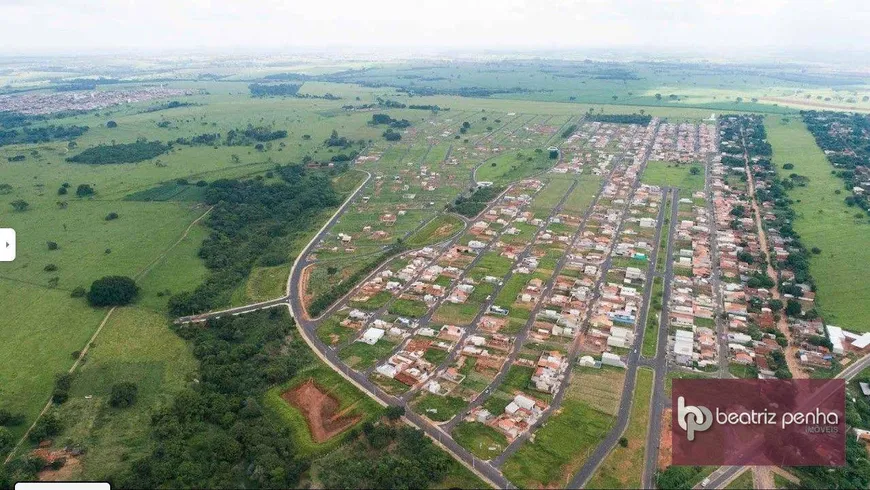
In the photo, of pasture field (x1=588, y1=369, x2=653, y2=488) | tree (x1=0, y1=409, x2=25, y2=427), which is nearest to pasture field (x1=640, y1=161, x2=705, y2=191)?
pasture field (x1=588, y1=369, x2=653, y2=488)

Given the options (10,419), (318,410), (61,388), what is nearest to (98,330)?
(61,388)

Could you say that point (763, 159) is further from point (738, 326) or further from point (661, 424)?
point (661, 424)

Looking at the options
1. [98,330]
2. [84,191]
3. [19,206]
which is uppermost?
[84,191]

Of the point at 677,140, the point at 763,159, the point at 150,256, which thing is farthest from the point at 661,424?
the point at 677,140

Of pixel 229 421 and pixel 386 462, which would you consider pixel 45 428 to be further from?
pixel 386 462

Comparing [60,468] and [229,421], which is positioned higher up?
[229,421]

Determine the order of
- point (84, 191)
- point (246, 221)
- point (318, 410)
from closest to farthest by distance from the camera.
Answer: point (318, 410), point (246, 221), point (84, 191)
